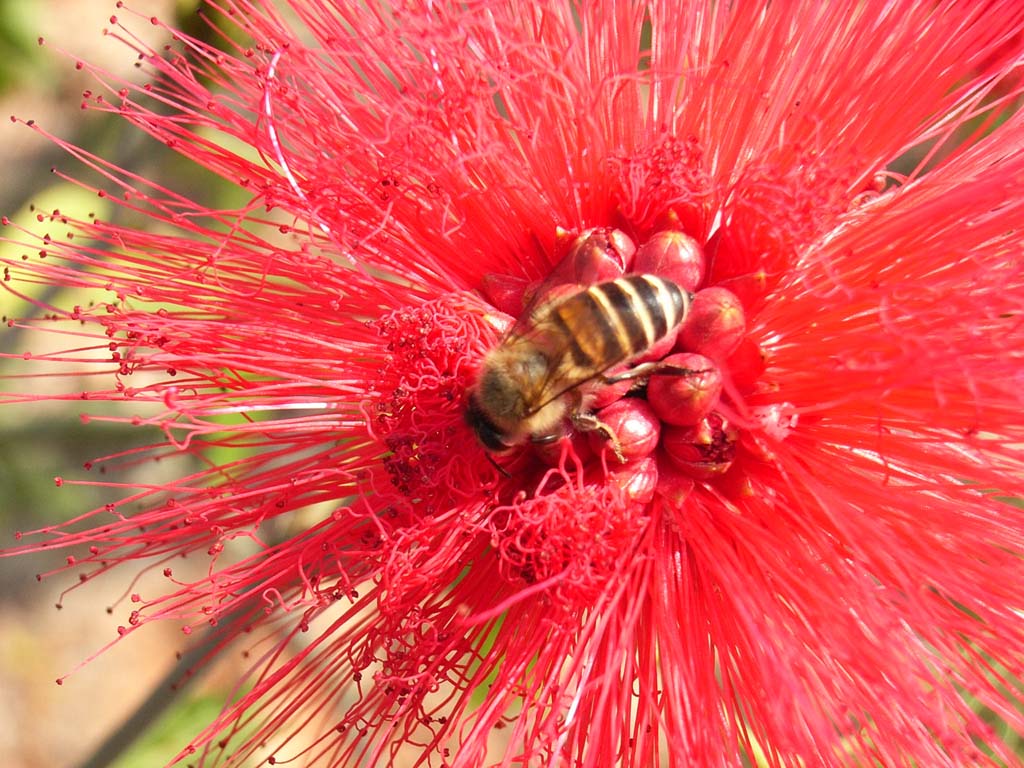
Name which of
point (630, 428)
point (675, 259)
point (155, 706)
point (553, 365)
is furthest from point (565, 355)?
point (155, 706)

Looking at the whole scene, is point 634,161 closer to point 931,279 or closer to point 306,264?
point 931,279

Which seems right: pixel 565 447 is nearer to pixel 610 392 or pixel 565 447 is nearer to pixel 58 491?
pixel 610 392

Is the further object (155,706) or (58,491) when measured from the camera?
(58,491)

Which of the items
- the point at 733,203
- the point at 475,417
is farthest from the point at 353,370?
the point at 733,203

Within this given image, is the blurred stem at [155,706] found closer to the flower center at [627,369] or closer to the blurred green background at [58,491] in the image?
the blurred green background at [58,491]

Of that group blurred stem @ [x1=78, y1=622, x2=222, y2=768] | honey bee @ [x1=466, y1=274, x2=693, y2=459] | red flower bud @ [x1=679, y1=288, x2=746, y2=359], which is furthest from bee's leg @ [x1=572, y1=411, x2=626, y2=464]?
blurred stem @ [x1=78, y1=622, x2=222, y2=768]

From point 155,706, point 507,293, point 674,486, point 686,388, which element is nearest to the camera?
point 686,388
